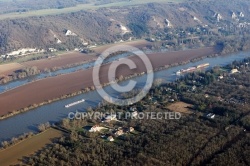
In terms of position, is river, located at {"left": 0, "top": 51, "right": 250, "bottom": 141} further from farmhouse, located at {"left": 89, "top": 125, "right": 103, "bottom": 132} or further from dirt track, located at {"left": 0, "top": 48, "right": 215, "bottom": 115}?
farmhouse, located at {"left": 89, "top": 125, "right": 103, "bottom": 132}

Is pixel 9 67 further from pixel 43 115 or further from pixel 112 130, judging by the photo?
pixel 112 130

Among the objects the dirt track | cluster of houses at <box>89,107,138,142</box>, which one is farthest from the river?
cluster of houses at <box>89,107,138,142</box>

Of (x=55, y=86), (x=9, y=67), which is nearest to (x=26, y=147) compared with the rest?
(x=55, y=86)

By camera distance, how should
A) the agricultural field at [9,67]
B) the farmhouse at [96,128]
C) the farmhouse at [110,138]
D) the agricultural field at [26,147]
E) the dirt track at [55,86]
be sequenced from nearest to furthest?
the agricultural field at [26,147] → the farmhouse at [110,138] → the farmhouse at [96,128] → the dirt track at [55,86] → the agricultural field at [9,67]

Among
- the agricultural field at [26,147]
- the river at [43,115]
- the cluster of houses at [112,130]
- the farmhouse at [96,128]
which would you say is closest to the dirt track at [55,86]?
the river at [43,115]

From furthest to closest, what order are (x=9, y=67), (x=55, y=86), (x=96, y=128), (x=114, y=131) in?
(x=9, y=67) < (x=55, y=86) < (x=96, y=128) < (x=114, y=131)

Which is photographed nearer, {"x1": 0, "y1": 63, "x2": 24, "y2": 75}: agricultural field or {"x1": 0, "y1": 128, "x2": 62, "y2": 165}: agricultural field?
{"x1": 0, "y1": 128, "x2": 62, "y2": 165}: agricultural field

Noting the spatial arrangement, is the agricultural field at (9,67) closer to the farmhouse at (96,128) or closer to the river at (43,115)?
the river at (43,115)

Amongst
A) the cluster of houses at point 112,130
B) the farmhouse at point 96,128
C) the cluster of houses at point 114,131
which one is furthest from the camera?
the farmhouse at point 96,128

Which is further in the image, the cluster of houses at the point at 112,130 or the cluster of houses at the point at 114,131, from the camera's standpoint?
the cluster of houses at the point at 112,130

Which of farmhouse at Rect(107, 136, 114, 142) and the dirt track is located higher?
the dirt track
